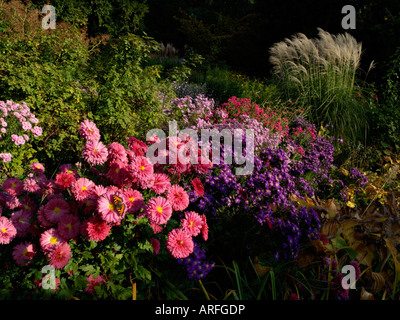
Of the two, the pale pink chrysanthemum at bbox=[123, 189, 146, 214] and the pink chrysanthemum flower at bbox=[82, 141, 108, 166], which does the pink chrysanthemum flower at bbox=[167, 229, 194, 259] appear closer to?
the pale pink chrysanthemum at bbox=[123, 189, 146, 214]

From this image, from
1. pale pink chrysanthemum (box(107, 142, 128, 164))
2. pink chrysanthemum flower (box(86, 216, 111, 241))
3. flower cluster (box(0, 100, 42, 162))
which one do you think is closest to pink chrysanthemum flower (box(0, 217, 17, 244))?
pink chrysanthemum flower (box(86, 216, 111, 241))

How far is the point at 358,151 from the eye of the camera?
187 inches

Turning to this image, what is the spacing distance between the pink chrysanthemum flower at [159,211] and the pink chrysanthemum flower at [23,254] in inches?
26.1

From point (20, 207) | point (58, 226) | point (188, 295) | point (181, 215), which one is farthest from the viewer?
point (181, 215)

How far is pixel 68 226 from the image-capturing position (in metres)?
1.56

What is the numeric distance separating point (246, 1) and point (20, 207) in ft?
68.0

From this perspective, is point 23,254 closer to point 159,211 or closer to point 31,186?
point 31,186

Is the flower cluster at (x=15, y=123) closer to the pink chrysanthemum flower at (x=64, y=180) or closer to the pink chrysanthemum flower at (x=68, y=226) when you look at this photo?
the pink chrysanthemum flower at (x=64, y=180)

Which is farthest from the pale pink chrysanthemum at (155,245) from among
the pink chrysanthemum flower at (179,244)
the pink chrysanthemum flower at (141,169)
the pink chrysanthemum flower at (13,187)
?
→ the pink chrysanthemum flower at (13,187)

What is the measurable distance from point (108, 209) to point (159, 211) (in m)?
0.27

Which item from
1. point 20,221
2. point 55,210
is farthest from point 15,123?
point 55,210
